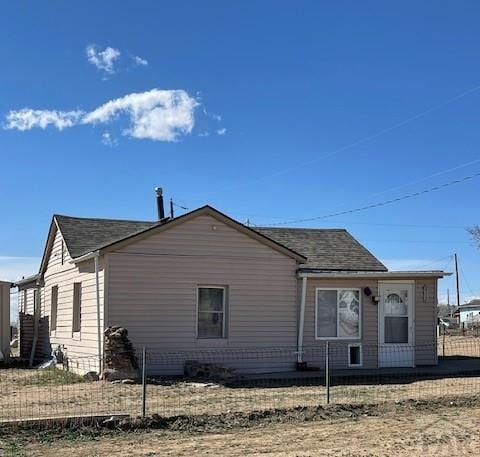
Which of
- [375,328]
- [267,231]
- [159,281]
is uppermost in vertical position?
[267,231]

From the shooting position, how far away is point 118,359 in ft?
49.7

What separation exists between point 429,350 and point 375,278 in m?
2.52

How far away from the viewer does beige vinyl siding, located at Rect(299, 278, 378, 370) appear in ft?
58.4

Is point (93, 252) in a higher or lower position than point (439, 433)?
higher

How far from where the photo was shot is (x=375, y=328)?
1822 centimetres

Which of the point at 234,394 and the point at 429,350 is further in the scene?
the point at 429,350

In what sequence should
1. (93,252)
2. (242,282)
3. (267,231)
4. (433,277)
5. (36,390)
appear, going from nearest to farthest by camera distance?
(36,390) → (93,252) → (242,282) → (433,277) → (267,231)

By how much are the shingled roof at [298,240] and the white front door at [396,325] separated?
1.09 m

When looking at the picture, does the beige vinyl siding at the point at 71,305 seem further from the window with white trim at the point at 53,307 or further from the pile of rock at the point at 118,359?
the pile of rock at the point at 118,359

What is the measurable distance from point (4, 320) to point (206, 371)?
901 cm

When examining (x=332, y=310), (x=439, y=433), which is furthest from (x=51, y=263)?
(x=439, y=433)

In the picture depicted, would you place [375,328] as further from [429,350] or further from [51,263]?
[51,263]

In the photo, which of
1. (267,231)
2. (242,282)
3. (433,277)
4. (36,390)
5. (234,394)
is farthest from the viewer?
(267,231)

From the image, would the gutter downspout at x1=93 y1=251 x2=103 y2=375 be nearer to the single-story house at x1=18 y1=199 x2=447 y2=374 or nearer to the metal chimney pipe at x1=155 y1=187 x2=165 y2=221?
the single-story house at x1=18 y1=199 x2=447 y2=374
